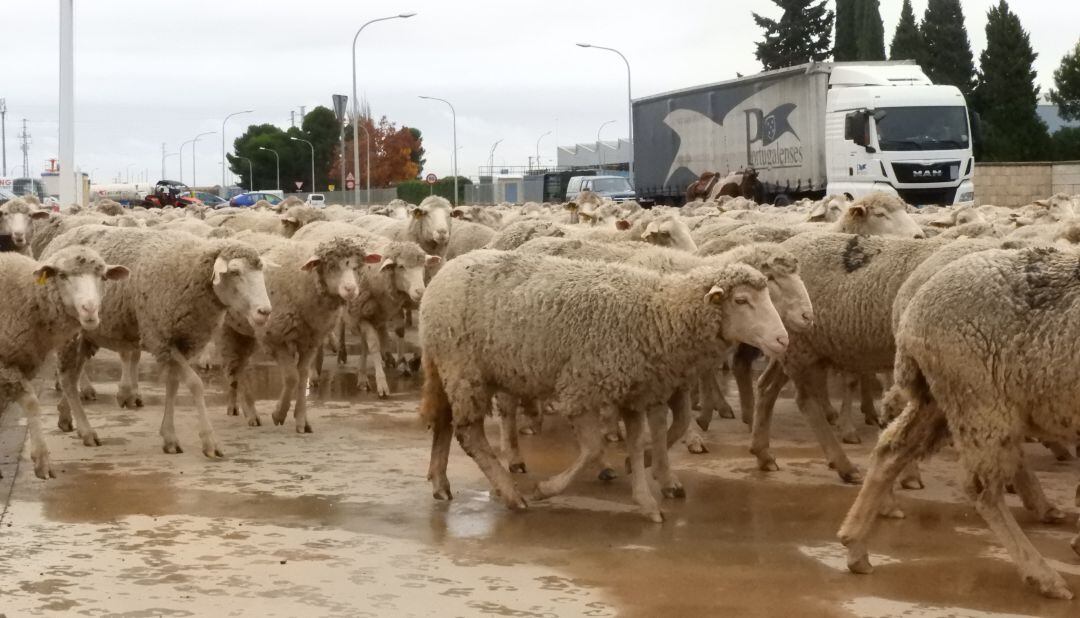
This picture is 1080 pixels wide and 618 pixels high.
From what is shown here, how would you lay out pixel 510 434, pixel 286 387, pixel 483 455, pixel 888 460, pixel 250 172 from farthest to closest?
pixel 250 172, pixel 286 387, pixel 510 434, pixel 483 455, pixel 888 460

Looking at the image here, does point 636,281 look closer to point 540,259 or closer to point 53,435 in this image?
point 540,259

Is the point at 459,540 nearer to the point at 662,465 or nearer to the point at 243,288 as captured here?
the point at 662,465

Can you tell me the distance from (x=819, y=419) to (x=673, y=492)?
3.73ft

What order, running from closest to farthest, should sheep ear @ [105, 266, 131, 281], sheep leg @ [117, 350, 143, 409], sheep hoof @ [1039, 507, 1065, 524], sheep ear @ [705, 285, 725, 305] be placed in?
sheep hoof @ [1039, 507, 1065, 524], sheep ear @ [705, 285, 725, 305], sheep ear @ [105, 266, 131, 281], sheep leg @ [117, 350, 143, 409]

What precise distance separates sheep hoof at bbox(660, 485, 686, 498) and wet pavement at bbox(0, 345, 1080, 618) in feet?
0.46

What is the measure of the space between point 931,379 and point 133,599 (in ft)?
12.0

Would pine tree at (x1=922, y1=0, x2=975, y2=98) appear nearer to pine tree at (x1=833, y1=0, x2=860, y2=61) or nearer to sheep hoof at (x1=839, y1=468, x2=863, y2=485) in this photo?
pine tree at (x1=833, y1=0, x2=860, y2=61)

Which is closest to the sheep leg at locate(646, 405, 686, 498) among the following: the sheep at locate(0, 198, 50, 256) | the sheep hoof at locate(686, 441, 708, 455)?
the sheep hoof at locate(686, 441, 708, 455)

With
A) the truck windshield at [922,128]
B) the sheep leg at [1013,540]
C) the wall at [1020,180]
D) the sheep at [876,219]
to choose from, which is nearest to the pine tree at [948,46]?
the wall at [1020,180]

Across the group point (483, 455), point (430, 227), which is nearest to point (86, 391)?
point (430, 227)

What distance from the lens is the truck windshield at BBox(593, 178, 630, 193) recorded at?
1681 inches

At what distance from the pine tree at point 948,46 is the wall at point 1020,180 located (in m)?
19.9

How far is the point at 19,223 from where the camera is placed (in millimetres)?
16250

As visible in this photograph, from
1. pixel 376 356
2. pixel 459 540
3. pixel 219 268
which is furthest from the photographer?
pixel 376 356
